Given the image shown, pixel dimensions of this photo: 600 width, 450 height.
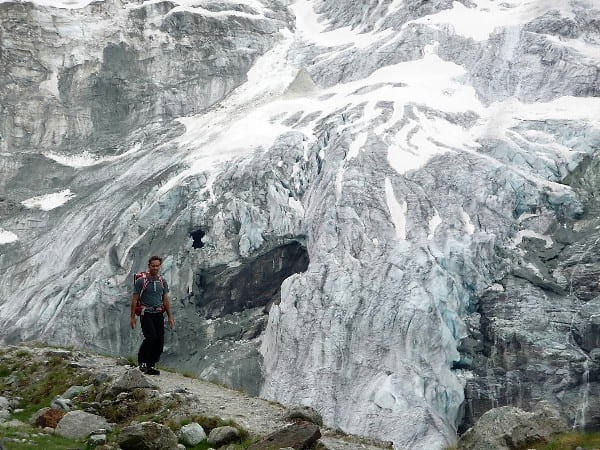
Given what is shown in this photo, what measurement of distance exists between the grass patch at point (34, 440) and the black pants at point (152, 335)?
325 cm

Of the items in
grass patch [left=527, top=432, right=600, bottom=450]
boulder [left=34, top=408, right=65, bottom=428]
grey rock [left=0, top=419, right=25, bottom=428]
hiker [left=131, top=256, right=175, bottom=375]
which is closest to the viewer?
grass patch [left=527, top=432, right=600, bottom=450]

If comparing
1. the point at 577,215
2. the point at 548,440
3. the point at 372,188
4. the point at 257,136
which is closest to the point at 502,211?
the point at 577,215

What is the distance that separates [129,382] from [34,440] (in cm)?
250

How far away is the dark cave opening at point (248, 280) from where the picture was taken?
3900cm

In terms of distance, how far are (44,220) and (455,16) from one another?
36499mm

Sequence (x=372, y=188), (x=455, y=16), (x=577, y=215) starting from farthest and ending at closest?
(x=455, y=16), (x=372, y=188), (x=577, y=215)

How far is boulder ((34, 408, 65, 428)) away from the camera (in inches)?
388

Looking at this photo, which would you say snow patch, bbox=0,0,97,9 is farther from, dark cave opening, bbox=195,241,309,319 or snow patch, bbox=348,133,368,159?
dark cave opening, bbox=195,241,309,319

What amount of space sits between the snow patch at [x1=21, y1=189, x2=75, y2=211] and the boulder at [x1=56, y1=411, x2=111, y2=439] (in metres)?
44.8

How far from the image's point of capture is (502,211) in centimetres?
3809

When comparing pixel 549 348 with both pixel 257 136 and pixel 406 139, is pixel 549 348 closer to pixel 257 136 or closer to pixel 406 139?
pixel 406 139

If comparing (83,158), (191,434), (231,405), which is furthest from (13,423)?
(83,158)

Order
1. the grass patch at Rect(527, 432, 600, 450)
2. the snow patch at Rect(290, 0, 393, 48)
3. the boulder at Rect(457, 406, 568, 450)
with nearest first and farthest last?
the grass patch at Rect(527, 432, 600, 450) → the boulder at Rect(457, 406, 568, 450) → the snow patch at Rect(290, 0, 393, 48)

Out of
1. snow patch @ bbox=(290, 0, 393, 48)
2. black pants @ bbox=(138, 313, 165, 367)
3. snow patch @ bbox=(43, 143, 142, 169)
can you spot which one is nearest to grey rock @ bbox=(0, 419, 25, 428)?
black pants @ bbox=(138, 313, 165, 367)
